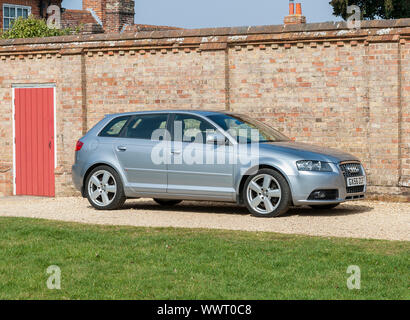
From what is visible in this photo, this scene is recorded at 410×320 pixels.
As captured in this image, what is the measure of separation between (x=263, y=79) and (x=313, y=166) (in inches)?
157

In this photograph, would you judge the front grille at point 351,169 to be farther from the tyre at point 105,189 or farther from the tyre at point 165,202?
the tyre at point 105,189

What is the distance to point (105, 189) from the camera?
1370cm

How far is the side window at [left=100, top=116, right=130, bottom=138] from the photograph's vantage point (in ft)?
45.2

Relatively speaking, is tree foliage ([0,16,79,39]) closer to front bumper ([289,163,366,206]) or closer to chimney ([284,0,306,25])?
chimney ([284,0,306,25])

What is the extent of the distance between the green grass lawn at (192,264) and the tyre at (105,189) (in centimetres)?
252

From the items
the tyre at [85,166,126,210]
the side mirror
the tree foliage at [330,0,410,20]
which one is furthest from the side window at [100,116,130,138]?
the tree foliage at [330,0,410,20]

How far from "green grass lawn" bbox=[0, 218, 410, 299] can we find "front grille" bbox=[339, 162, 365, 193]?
2575 mm

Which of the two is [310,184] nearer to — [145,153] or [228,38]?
[145,153]

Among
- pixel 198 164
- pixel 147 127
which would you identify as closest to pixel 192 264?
pixel 198 164

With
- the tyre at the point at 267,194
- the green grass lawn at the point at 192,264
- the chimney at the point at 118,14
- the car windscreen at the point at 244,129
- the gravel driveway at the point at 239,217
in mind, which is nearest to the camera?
the green grass lawn at the point at 192,264

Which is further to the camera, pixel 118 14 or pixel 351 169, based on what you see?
pixel 118 14

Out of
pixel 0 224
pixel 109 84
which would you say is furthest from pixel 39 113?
pixel 0 224

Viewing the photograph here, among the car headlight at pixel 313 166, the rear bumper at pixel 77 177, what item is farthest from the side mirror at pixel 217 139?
the rear bumper at pixel 77 177

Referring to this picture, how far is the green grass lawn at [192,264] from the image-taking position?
7195 millimetres
